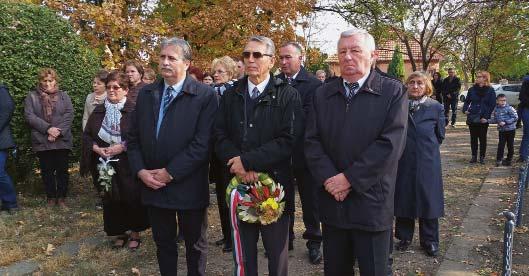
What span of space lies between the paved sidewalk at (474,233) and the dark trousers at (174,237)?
7.52 ft

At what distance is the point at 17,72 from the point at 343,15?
12860mm

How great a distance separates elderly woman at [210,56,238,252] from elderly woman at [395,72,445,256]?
184 cm

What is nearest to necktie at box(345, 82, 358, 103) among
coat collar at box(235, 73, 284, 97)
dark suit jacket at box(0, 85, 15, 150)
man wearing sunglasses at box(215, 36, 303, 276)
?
man wearing sunglasses at box(215, 36, 303, 276)

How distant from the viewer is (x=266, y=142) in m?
3.22

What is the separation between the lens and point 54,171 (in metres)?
6.67

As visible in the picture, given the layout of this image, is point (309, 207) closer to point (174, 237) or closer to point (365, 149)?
point (174, 237)

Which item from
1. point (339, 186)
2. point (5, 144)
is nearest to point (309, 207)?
point (339, 186)

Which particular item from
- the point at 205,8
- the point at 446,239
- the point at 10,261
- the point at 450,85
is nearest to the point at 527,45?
the point at 450,85

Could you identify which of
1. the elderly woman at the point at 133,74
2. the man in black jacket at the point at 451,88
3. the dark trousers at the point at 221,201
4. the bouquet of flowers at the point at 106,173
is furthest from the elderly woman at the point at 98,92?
the man in black jacket at the point at 451,88

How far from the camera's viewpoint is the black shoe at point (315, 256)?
4.46 m

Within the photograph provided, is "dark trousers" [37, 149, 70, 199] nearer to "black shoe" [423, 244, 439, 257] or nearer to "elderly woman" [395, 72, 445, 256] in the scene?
"elderly woman" [395, 72, 445, 256]

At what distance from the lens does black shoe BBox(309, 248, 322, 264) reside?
14.6 feet

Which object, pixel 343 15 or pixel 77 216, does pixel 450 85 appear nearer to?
pixel 343 15

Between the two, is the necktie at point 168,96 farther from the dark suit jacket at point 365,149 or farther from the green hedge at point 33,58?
the green hedge at point 33,58
